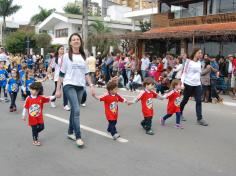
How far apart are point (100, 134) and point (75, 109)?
1249 millimetres

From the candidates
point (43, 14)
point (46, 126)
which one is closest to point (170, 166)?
point (46, 126)

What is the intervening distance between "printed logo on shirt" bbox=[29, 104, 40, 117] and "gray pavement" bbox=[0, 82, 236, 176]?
21.8 inches

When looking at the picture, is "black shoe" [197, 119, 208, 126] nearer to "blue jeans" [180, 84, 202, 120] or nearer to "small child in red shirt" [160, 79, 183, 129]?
"blue jeans" [180, 84, 202, 120]

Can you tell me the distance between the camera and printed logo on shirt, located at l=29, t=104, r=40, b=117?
6.50m

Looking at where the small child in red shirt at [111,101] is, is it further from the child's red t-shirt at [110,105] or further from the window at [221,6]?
the window at [221,6]

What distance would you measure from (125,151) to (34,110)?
5.79 feet

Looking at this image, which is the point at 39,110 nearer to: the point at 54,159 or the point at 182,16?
the point at 54,159

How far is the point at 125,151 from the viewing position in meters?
6.12

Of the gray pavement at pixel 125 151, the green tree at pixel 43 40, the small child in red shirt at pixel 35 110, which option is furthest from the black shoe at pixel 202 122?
the green tree at pixel 43 40

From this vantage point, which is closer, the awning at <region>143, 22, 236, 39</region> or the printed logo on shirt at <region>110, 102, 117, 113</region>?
the printed logo on shirt at <region>110, 102, 117, 113</region>

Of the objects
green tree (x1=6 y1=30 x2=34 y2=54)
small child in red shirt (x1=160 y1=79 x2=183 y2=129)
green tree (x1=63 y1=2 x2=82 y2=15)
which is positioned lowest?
small child in red shirt (x1=160 y1=79 x2=183 y2=129)

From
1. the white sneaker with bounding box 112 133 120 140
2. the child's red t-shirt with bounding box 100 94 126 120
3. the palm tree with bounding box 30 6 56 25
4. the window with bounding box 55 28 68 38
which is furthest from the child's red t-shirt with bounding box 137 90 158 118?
the palm tree with bounding box 30 6 56 25

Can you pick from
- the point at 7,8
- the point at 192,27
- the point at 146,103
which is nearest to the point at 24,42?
the point at 7,8

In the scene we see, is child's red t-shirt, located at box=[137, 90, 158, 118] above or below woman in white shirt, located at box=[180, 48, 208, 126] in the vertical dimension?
below
